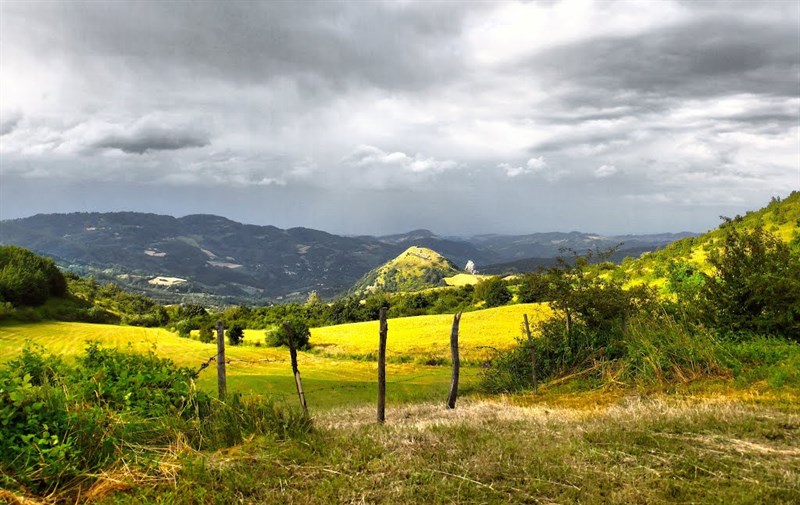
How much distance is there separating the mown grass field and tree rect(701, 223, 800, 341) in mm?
8900

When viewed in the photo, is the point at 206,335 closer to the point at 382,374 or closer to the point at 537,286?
the point at 537,286

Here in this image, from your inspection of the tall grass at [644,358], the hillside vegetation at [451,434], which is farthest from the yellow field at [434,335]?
the hillside vegetation at [451,434]

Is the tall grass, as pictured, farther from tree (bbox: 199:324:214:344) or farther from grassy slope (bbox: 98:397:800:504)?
tree (bbox: 199:324:214:344)

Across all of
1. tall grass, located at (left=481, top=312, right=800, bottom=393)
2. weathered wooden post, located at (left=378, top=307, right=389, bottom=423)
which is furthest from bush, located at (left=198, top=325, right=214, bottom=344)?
weathered wooden post, located at (left=378, top=307, right=389, bottom=423)

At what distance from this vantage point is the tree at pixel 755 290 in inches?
717

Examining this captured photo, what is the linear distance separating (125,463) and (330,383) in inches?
849

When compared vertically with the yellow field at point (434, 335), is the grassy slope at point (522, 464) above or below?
above

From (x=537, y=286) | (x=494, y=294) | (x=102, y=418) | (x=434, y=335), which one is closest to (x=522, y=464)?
(x=102, y=418)

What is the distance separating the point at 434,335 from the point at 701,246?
4336 cm

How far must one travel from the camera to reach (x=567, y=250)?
79.6 feet

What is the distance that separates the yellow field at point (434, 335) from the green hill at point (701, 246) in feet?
54.6

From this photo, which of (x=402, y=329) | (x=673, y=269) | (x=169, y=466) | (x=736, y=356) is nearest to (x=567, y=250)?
(x=736, y=356)

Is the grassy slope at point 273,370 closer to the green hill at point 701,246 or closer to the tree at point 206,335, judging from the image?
the tree at point 206,335

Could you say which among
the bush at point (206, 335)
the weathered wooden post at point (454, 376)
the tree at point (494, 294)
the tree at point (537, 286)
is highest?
the tree at point (537, 286)
